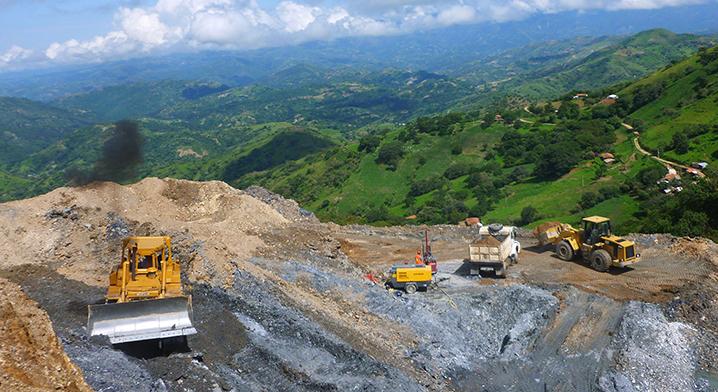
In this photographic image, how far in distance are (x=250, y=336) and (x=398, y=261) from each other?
37.7 ft

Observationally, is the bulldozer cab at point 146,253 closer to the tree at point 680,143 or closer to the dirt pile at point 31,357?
the dirt pile at point 31,357

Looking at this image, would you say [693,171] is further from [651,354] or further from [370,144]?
[370,144]

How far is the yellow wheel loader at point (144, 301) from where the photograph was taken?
12492 mm

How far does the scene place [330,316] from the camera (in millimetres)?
16750

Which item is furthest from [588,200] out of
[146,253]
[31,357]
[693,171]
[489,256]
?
[31,357]

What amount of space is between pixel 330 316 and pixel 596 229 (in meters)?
13.3

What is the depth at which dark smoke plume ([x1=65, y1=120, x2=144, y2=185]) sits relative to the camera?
89.6ft

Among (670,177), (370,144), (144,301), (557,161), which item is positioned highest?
(144,301)

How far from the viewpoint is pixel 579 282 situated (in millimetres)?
21297

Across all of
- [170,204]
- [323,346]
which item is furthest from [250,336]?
[170,204]

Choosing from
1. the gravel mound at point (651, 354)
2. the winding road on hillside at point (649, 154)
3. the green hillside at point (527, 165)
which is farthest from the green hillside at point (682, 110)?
the gravel mound at point (651, 354)

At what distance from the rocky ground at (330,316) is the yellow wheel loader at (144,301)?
49 cm

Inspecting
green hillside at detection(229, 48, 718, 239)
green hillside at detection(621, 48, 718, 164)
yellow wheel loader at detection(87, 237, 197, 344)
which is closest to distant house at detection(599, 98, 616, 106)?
green hillside at detection(229, 48, 718, 239)

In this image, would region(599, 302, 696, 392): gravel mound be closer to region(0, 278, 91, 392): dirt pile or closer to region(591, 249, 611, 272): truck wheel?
region(591, 249, 611, 272): truck wheel
